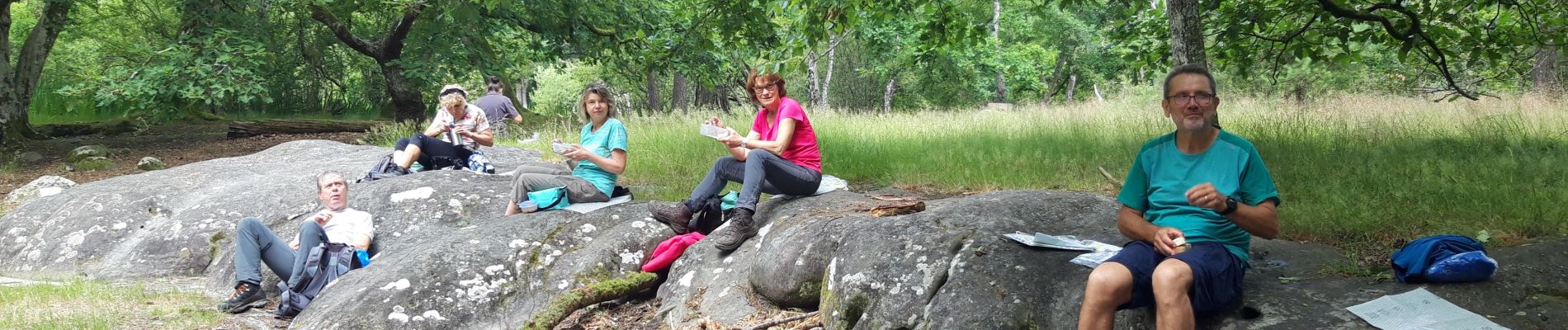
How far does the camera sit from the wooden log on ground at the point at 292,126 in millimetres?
17953

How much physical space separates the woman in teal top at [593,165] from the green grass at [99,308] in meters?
1.98

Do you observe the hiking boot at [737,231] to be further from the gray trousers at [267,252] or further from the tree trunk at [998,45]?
the tree trunk at [998,45]

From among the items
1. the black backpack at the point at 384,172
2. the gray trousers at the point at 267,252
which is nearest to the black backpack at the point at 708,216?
the gray trousers at the point at 267,252

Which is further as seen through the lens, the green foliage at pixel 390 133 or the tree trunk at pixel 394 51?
the tree trunk at pixel 394 51

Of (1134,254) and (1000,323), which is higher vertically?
(1134,254)

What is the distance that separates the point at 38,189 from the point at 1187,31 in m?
12.5

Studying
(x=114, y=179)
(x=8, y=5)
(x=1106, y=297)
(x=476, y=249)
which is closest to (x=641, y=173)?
(x=476, y=249)

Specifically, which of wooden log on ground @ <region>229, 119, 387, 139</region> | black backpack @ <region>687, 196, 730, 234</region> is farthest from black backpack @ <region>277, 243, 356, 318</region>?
wooden log on ground @ <region>229, 119, 387, 139</region>

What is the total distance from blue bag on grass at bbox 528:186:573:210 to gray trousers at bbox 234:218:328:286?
4.43 ft

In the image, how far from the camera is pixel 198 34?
14.4m

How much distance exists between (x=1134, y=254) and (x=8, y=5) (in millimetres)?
17323

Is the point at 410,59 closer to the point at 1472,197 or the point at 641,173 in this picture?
the point at 641,173

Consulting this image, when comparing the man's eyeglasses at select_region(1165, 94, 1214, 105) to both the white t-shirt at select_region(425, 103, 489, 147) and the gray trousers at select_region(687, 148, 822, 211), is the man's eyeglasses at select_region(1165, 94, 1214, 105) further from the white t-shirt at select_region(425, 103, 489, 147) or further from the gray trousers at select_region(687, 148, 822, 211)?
the white t-shirt at select_region(425, 103, 489, 147)

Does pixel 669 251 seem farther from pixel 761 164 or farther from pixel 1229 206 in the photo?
pixel 1229 206
